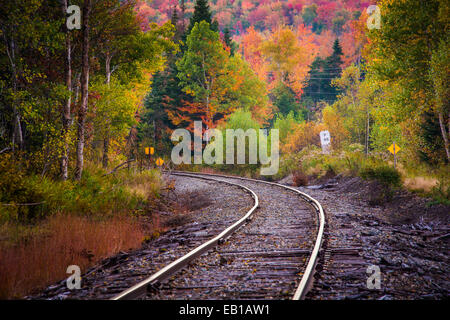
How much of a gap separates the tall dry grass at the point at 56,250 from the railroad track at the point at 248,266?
5.71 feet

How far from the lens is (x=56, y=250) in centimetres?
614

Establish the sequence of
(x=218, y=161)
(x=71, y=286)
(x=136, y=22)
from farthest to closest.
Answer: (x=218, y=161)
(x=136, y=22)
(x=71, y=286)

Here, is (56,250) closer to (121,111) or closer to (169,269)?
(169,269)

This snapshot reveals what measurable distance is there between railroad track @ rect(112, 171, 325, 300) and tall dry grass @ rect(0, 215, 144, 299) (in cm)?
174

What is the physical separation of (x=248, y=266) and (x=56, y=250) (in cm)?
345

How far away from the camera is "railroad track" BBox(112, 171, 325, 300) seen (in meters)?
4.46

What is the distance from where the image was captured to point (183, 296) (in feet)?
14.4

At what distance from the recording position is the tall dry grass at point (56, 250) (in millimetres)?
4984

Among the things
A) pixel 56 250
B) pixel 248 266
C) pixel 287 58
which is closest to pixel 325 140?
pixel 248 266

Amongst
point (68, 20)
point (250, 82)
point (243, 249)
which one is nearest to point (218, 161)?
point (250, 82)

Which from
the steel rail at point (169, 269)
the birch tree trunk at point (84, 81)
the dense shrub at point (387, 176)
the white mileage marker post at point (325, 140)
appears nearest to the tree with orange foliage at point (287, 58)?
the white mileage marker post at point (325, 140)

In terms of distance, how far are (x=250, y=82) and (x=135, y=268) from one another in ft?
118

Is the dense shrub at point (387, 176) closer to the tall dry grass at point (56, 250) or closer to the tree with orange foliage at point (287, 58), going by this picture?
the tall dry grass at point (56, 250)
